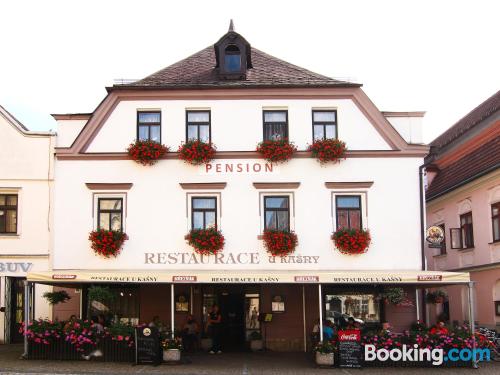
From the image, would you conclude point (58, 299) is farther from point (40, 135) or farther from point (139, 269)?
point (40, 135)

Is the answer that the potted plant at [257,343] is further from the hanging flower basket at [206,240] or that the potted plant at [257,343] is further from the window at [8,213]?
the window at [8,213]

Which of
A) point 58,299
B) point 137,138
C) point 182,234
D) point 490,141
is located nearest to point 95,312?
point 58,299

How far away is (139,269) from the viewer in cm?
2400

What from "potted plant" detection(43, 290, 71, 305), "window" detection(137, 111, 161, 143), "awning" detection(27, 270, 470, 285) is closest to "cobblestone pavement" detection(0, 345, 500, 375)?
"potted plant" detection(43, 290, 71, 305)

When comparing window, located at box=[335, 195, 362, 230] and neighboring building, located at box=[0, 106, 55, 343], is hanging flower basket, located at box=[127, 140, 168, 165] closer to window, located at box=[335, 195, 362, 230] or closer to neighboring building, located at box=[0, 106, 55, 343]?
neighboring building, located at box=[0, 106, 55, 343]

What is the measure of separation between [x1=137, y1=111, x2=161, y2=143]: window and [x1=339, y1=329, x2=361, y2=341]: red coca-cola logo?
8.69 metres

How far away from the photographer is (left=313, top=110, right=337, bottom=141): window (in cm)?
2500

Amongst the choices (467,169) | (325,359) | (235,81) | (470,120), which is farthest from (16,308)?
(470,120)

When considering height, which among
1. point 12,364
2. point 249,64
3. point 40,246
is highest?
point 249,64

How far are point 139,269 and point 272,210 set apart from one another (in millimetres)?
4569

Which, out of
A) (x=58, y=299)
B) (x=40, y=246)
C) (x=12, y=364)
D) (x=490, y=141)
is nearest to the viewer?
(x=12, y=364)

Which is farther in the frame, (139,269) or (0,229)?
(0,229)

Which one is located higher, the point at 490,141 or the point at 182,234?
the point at 490,141

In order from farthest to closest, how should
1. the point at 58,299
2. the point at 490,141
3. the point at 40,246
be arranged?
the point at 490,141 < the point at 40,246 < the point at 58,299
